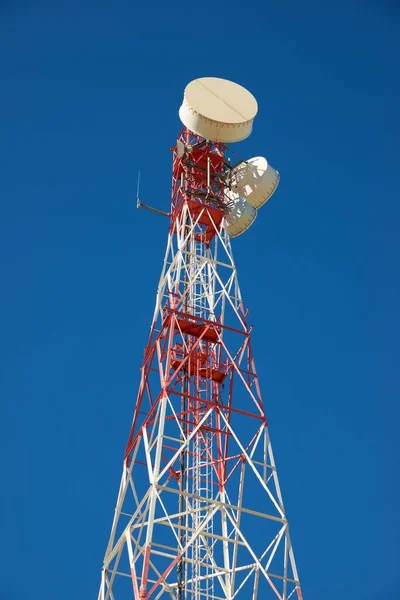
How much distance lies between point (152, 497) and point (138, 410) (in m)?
6.31

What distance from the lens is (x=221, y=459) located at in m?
37.8

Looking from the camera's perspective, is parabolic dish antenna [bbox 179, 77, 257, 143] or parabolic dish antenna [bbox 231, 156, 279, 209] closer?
parabolic dish antenna [bbox 179, 77, 257, 143]

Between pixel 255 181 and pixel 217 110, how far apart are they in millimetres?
4748

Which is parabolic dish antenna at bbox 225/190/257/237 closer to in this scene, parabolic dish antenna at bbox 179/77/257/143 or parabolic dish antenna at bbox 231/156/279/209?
parabolic dish antenna at bbox 231/156/279/209

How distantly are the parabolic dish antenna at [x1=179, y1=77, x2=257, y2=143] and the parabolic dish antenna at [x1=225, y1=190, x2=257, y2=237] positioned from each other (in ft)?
11.9

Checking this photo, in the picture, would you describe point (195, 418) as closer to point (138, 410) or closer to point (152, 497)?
point (138, 410)

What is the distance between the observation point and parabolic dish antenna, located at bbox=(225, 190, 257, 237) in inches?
1825

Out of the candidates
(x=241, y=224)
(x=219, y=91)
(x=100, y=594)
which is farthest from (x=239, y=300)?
→ (x=100, y=594)

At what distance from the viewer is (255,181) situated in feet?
153

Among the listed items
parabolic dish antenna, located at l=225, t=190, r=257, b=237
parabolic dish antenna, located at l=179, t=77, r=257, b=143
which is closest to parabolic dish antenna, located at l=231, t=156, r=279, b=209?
parabolic dish antenna, located at l=225, t=190, r=257, b=237

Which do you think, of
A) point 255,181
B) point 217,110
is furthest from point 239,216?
point 217,110

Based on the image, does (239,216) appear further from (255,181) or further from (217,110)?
(217,110)

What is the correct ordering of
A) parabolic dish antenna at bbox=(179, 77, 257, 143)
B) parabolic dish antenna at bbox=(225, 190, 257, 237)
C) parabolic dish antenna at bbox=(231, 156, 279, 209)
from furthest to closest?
1. parabolic dish antenna at bbox=(231, 156, 279, 209)
2. parabolic dish antenna at bbox=(225, 190, 257, 237)
3. parabolic dish antenna at bbox=(179, 77, 257, 143)

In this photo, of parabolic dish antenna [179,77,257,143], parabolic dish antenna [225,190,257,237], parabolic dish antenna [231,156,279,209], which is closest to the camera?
parabolic dish antenna [179,77,257,143]
